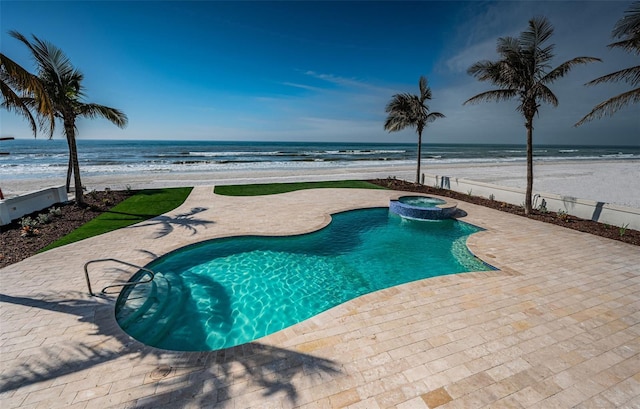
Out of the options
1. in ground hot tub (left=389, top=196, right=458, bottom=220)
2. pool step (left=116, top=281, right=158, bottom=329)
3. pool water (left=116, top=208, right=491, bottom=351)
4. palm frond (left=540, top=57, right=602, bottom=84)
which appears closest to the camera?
pool step (left=116, top=281, right=158, bottom=329)

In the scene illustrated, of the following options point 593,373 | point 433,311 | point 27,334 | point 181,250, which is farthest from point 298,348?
point 181,250

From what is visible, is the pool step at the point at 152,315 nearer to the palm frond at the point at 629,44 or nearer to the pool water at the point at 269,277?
the pool water at the point at 269,277

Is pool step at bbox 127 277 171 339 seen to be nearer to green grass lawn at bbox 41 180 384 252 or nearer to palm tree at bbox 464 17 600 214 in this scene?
green grass lawn at bbox 41 180 384 252

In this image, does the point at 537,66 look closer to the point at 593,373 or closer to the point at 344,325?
the point at 593,373

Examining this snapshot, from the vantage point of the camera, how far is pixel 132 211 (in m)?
12.4

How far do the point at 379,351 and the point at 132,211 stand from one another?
12960mm

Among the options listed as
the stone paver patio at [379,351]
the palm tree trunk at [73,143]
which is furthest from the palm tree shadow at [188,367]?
the palm tree trunk at [73,143]

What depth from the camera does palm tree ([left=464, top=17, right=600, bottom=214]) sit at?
9.96m

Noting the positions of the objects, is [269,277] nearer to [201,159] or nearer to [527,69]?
[527,69]

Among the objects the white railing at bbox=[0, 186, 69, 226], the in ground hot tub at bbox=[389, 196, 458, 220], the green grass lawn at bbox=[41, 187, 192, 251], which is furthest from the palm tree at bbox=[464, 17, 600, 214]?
the white railing at bbox=[0, 186, 69, 226]

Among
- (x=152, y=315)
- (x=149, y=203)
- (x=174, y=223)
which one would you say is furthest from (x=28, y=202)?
(x=152, y=315)

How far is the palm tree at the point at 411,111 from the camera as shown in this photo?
18047 millimetres

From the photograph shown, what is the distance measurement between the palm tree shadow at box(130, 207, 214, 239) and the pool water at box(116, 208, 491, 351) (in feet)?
5.67

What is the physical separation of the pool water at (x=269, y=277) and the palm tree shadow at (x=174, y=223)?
1728mm
